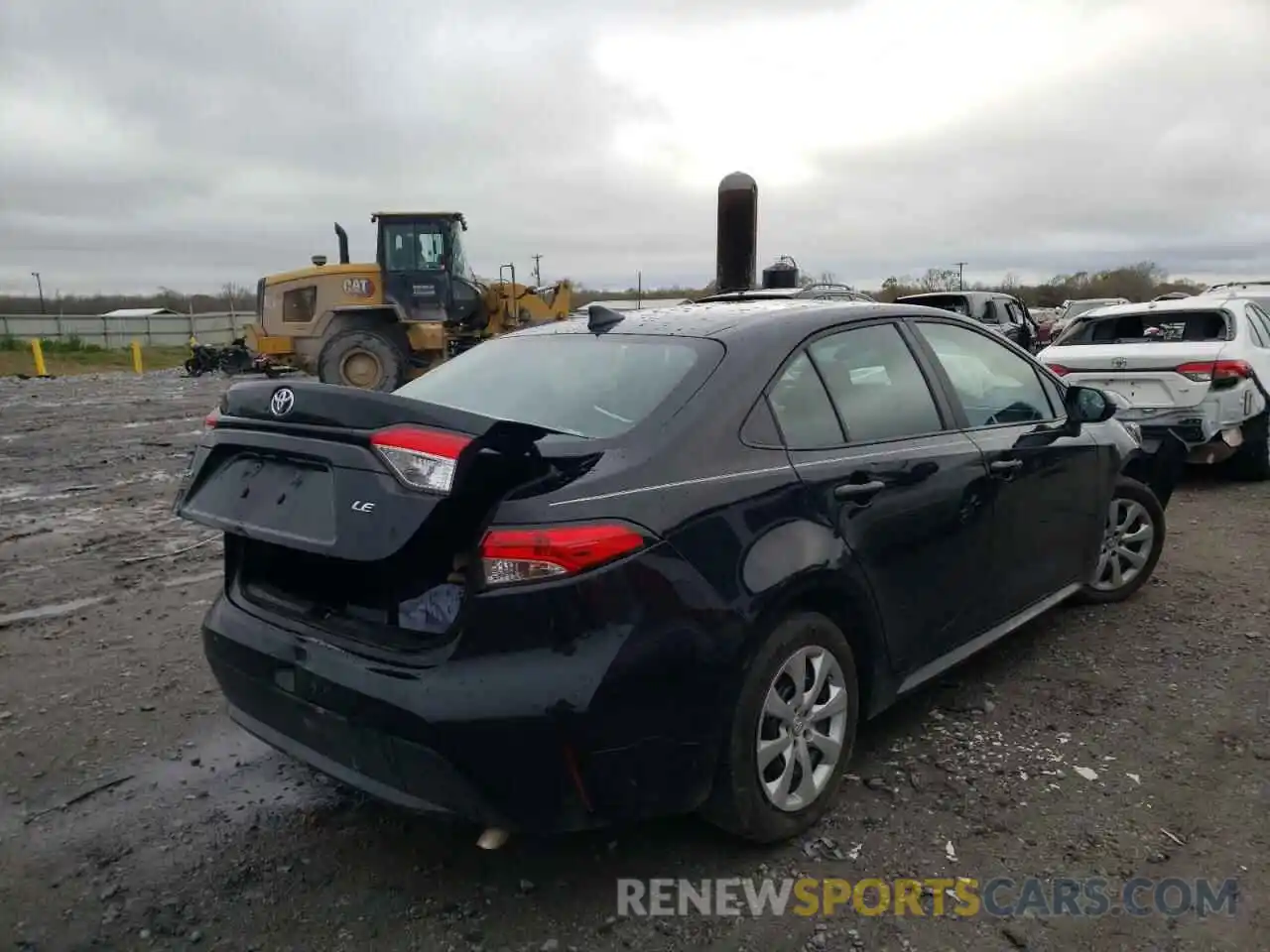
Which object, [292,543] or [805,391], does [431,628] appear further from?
[805,391]

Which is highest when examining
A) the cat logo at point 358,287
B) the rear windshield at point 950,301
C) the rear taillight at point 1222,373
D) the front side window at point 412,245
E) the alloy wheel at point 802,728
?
the front side window at point 412,245

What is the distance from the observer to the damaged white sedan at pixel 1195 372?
23.9ft

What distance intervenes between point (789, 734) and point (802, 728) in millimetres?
62

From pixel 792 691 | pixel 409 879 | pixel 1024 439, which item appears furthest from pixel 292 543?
pixel 1024 439

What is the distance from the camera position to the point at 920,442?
3277 mm

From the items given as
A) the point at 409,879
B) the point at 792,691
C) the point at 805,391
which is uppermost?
the point at 805,391

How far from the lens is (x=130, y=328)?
41406 mm

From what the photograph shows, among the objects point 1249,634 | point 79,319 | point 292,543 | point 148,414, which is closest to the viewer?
point 292,543

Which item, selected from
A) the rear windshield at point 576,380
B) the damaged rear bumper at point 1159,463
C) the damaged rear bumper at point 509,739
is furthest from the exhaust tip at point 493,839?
the damaged rear bumper at point 1159,463

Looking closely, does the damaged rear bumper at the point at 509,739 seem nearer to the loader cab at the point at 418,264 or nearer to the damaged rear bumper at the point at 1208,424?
the damaged rear bumper at the point at 1208,424

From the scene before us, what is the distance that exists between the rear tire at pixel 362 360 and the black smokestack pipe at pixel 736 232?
6.30 metres

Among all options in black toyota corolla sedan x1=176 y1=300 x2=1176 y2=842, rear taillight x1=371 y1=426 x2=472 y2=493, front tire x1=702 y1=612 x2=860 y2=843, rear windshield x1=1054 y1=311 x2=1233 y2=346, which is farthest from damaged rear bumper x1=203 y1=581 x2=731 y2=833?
rear windshield x1=1054 y1=311 x2=1233 y2=346

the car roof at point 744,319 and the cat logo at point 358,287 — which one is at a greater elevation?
the cat logo at point 358,287

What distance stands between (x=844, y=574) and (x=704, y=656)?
65 centimetres
